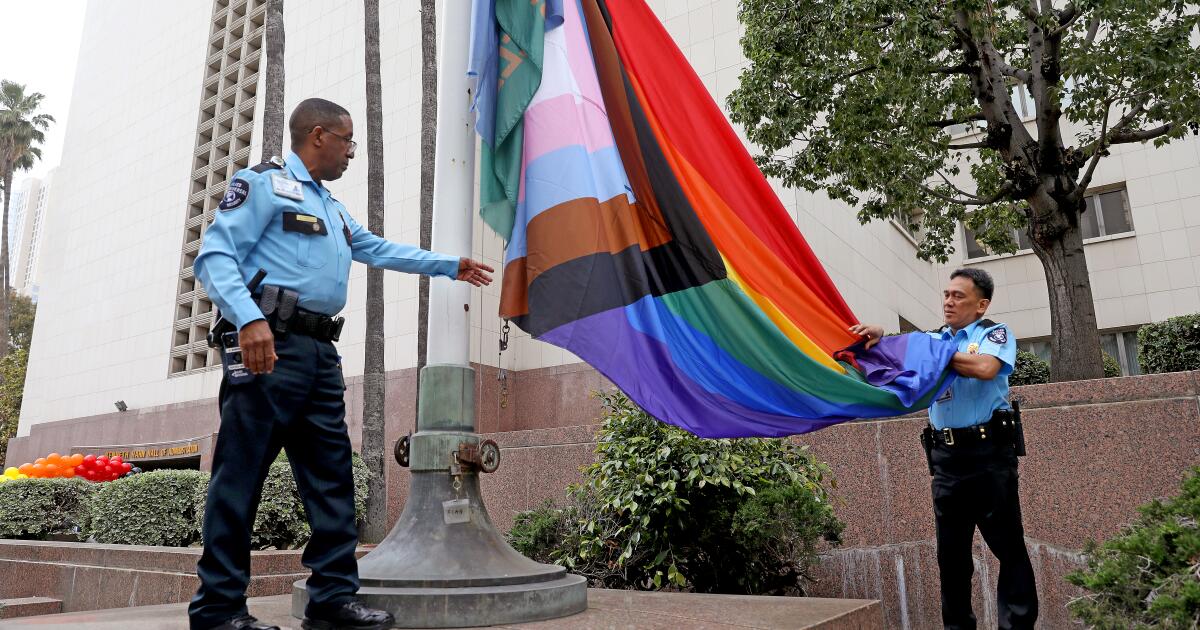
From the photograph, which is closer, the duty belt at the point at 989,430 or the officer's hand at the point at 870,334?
the duty belt at the point at 989,430

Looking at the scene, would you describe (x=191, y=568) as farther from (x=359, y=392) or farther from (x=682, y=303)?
(x=359, y=392)

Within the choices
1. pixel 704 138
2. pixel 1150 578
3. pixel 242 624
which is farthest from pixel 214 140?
pixel 1150 578

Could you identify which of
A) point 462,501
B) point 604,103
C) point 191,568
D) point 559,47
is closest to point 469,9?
point 559,47

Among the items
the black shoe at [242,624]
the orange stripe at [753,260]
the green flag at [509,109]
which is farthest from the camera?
the orange stripe at [753,260]

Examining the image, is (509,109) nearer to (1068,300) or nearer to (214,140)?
(1068,300)

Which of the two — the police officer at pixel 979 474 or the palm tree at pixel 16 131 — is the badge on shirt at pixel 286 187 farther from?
the palm tree at pixel 16 131

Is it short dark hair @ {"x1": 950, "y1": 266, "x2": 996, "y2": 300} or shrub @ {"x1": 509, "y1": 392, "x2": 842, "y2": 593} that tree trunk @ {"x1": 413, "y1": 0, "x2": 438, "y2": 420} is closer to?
shrub @ {"x1": 509, "y1": 392, "x2": 842, "y2": 593}

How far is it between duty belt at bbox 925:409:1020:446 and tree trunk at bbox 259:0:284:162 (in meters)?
10.9

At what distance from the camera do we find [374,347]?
500 inches

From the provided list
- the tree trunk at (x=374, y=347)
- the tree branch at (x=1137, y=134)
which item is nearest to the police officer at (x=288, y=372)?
the tree trunk at (x=374, y=347)

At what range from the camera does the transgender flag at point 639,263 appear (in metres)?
4.27

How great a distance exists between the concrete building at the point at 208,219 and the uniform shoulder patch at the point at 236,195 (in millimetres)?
12622

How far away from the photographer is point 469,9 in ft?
15.0

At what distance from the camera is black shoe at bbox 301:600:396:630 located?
324 centimetres
